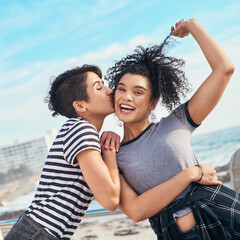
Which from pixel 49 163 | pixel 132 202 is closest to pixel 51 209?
pixel 49 163

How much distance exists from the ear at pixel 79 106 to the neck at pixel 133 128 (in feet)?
0.85

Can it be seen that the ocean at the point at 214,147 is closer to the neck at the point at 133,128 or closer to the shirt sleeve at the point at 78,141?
the neck at the point at 133,128

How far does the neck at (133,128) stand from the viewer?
204 cm

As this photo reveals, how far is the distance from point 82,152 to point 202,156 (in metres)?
22.0

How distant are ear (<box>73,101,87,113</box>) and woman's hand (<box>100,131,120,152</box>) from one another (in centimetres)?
19

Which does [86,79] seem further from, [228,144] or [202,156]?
[228,144]

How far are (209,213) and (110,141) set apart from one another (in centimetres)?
64

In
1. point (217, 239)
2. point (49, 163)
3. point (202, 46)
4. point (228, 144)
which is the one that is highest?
point (202, 46)

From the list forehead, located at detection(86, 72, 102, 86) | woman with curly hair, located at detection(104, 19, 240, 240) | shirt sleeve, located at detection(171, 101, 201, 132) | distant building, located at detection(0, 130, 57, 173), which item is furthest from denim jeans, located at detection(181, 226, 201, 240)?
distant building, located at detection(0, 130, 57, 173)

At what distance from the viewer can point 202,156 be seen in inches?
905

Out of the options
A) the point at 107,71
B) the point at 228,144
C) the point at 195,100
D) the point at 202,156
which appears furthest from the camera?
the point at 228,144

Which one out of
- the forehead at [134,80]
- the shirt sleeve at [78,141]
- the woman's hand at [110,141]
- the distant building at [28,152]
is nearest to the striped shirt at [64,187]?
the shirt sleeve at [78,141]

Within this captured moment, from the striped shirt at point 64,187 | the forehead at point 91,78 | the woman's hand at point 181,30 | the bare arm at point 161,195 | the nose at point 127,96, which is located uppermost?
the woman's hand at point 181,30

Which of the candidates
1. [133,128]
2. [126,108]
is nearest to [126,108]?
[126,108]
